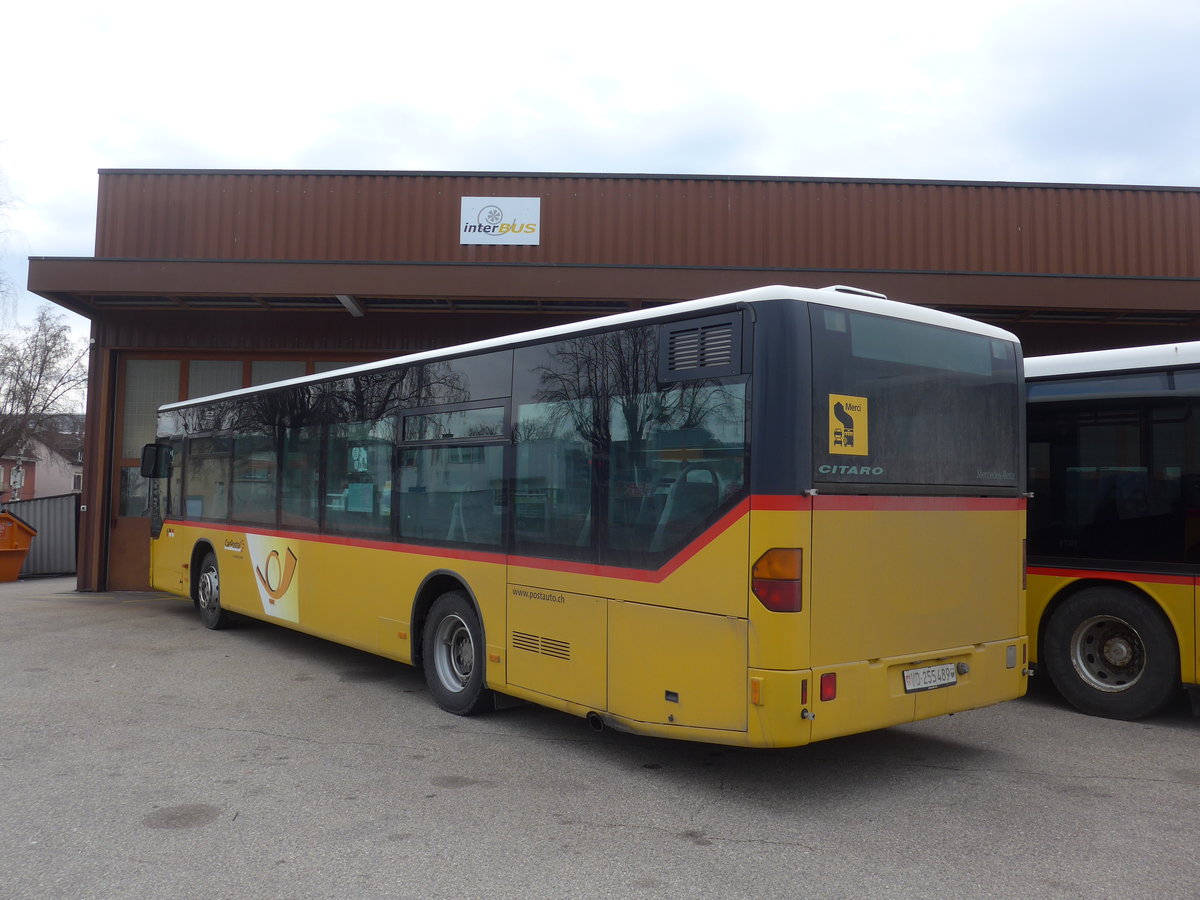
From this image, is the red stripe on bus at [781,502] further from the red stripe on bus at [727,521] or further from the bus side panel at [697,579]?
the bus side panel at [697,579]

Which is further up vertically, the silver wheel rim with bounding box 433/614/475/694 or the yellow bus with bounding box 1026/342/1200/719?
the yellow bus with bounding box 1026/342/1200/719

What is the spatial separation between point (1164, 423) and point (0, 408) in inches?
2301

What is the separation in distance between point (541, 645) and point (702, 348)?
2.26 metres

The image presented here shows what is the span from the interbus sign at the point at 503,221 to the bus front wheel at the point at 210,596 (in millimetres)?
6267

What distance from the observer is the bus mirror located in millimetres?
12531

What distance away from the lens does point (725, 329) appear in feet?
17.1

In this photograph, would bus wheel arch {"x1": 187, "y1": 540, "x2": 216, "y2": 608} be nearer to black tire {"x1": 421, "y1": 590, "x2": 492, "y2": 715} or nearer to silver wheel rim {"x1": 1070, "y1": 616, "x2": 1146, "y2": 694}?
black tire {"x1": 421, "y1": 590, "x2": 492, "y2": 715}

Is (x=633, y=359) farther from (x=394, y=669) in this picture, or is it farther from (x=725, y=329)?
(x=394, y=669)

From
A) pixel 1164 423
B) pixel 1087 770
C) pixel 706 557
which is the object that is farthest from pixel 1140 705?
pixel 706 557

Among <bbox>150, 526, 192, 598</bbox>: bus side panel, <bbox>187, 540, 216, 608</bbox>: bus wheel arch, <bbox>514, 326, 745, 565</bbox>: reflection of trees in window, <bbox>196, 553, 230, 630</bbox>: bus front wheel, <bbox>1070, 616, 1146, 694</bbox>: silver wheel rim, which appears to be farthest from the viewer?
<bbox>150, 526, 192, 598</bbox>: bus side panel

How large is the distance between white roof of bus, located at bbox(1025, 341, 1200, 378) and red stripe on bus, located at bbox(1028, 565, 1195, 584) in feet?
5.17

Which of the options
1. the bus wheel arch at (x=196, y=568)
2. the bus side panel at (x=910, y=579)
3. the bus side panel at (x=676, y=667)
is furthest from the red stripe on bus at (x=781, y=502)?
the bus wheel arch at (x=196, y=568)

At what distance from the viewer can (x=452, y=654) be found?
7.45m

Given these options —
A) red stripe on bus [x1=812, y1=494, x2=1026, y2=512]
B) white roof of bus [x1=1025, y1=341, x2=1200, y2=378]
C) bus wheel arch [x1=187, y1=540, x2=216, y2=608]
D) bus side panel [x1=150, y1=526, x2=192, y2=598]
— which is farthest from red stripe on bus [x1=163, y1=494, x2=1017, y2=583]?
bus side panel [x1=150, y1=526, x2=192, y2=598]
